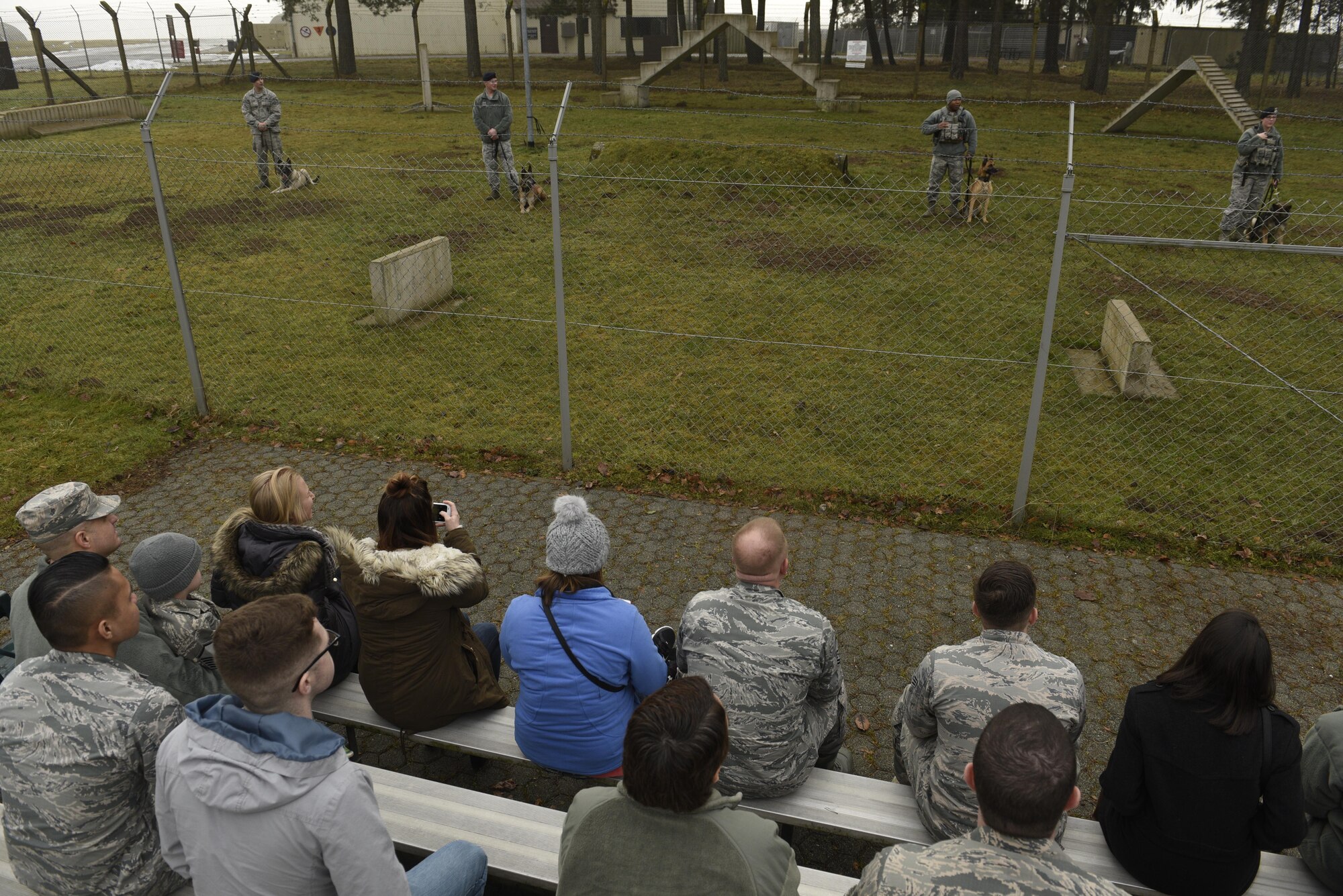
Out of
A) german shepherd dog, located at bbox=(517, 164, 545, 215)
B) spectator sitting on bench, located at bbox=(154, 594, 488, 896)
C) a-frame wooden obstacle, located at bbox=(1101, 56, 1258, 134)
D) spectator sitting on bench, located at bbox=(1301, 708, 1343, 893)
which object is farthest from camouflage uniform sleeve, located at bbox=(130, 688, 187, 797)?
a-frame wooden obstacle, located at bbox=(1101, 56, 1258, 134)

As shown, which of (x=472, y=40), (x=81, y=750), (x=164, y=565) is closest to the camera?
(x=81, y=750)

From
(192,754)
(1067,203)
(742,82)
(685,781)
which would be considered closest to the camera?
(685,781)

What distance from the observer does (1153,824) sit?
3021mm

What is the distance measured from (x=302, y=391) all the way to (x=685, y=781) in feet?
23.0

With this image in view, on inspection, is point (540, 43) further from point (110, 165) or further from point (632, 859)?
point (632, 859)

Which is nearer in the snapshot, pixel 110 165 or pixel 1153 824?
pixel 1153 824

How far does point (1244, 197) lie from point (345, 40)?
28234 millimetres

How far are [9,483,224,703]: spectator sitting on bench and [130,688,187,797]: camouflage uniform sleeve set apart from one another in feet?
1.22

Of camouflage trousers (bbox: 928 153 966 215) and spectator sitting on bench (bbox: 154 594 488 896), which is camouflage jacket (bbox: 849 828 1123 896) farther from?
camouflage trousers (bbox: 928 153 966 215)

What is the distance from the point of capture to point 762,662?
130 inches

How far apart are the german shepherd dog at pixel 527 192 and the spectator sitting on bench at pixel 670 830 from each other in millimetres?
12198

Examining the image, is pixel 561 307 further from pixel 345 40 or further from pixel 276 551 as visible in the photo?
pixel 345 40

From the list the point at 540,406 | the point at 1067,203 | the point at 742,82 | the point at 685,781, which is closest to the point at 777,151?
the point at 540,406

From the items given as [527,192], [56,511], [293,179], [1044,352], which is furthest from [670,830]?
[293,179]
